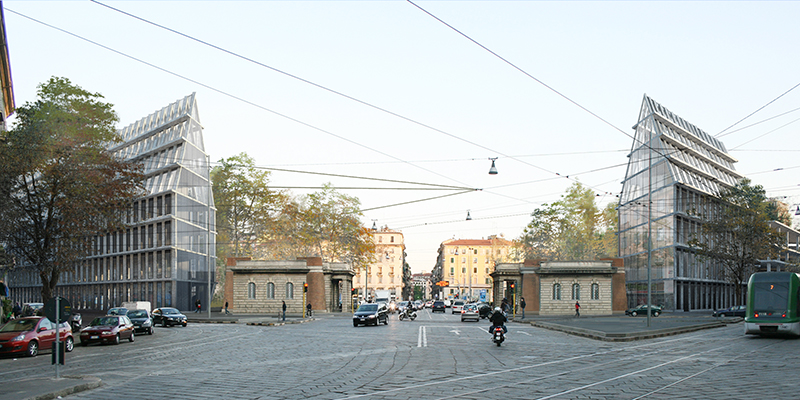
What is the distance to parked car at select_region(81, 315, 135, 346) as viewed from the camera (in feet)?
90.7

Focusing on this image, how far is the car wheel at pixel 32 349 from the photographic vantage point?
2242 centimetres

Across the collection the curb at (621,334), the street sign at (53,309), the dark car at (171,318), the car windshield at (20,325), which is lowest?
the dark car at (171,318)

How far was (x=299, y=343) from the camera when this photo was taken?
26.4 m

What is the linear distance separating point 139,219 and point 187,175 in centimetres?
823

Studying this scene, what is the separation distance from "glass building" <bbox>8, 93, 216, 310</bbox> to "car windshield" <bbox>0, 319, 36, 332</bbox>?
4774 cm

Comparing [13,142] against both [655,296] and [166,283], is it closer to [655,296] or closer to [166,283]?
[166,283]

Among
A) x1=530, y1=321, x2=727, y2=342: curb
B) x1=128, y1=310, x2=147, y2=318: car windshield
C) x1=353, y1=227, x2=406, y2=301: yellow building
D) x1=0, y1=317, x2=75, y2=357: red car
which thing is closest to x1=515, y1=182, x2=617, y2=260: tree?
x1=530, y1=321, x2=727, y2=342: curb

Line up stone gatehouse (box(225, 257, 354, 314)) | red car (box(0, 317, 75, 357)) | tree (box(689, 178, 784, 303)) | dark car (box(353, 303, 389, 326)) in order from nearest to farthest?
red car (box(0, 317, 75, 357))
dark car (box(353, 303, 389, 326))
tree (box(689, 178, 784, 303))
stone gatehouse (box(225, 257, 354, 314))

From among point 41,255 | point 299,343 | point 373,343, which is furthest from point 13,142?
point 373,343

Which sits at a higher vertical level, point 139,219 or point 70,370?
point 139,219

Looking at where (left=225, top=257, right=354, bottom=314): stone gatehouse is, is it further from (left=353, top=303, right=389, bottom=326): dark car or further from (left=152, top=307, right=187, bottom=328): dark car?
(left=353, top=303, right=389, bottom=326): dark car

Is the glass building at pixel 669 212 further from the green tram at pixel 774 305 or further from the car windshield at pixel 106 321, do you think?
the car windshield at pixel 106 321

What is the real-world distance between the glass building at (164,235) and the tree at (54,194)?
39176 mm

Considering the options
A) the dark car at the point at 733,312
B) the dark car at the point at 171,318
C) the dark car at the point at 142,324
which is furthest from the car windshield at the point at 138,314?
the dark car at the point at 733,312
